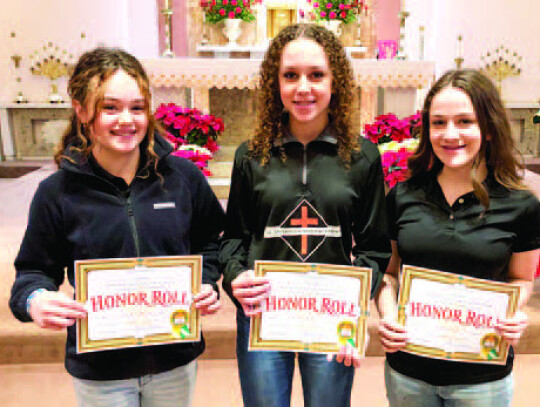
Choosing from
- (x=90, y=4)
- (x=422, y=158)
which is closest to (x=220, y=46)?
(x=90, y=4)

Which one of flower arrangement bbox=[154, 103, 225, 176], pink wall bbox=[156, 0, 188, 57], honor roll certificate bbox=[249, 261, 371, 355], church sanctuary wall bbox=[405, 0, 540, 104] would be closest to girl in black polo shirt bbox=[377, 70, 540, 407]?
honor roll certificate bbox=[249, 261, 371, 355]

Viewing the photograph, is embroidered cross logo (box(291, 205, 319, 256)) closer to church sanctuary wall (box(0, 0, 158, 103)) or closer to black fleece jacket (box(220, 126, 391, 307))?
black fleece jacket (box(220, 126, 391, 307))

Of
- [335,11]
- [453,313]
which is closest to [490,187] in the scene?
[453,313]

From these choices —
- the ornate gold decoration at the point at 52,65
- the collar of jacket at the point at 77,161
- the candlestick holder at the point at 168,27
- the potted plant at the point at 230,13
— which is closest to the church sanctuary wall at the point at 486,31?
the potted plant at the point at 230,13

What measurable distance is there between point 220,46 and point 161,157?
548 cm

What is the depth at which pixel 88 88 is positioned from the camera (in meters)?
1.36

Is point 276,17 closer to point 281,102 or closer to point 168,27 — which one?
point 168,27

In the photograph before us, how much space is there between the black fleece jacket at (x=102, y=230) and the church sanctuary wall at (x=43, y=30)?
25.6ft

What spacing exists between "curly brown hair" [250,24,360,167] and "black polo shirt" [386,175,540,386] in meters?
0.31

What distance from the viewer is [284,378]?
1573mm

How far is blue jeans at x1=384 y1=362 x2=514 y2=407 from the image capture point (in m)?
1.46

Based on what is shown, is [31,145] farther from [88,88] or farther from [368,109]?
[88,88]

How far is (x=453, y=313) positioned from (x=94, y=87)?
1153 mm

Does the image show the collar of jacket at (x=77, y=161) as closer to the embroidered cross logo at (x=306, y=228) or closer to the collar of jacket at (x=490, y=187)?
the embroidered cross logo at (x=306, y=228)
